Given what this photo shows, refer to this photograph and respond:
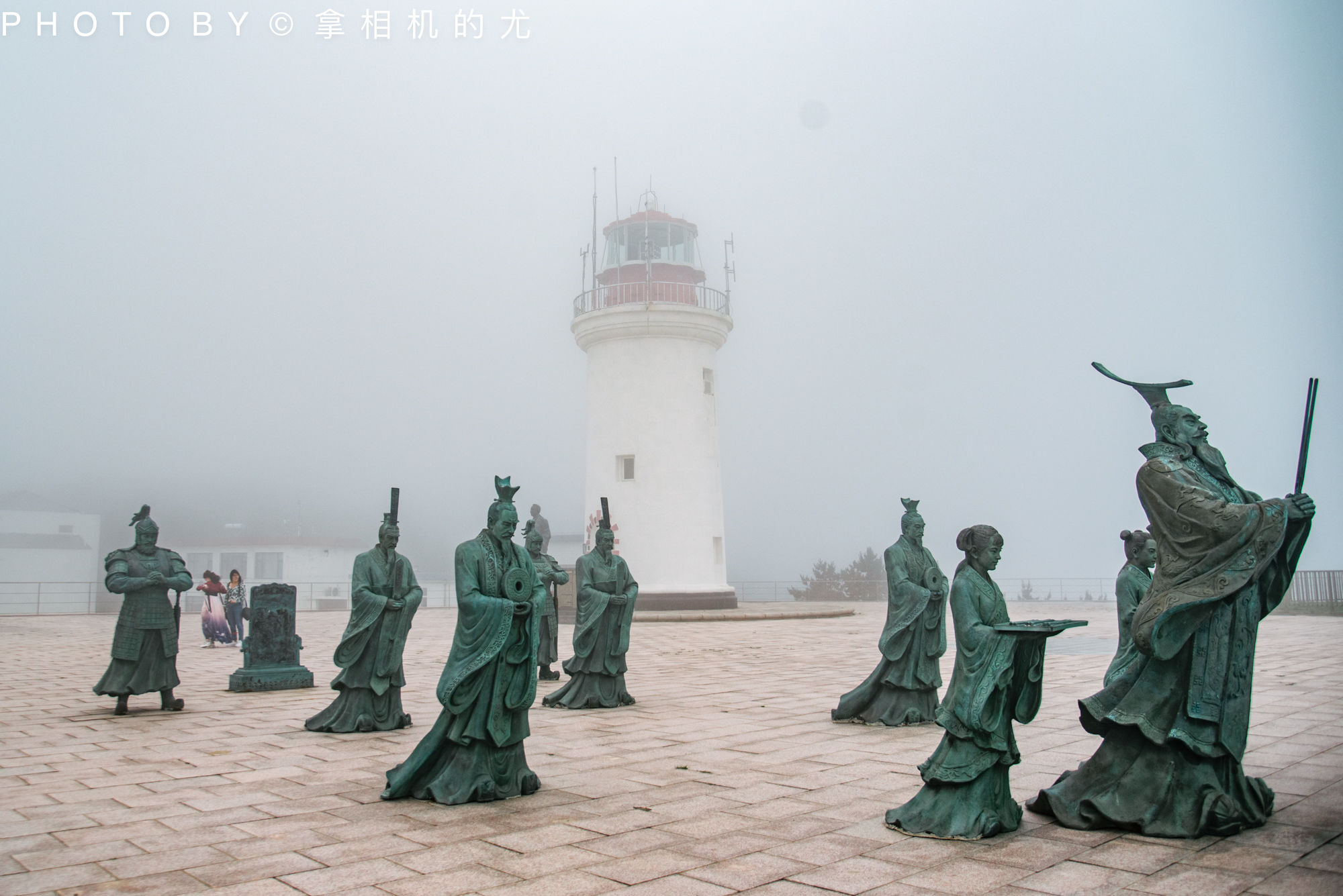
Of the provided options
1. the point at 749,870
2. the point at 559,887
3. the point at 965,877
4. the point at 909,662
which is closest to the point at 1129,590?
the point at 909,662

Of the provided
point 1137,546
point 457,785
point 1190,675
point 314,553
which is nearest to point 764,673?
point 1137,546

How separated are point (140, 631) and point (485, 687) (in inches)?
206

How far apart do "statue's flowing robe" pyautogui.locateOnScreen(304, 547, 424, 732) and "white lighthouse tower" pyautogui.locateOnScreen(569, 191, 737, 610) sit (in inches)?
591

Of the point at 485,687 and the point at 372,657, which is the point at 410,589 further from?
the point at 485,687

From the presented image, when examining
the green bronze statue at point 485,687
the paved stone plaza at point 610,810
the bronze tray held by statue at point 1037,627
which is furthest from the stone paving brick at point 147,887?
the bronze tray held by statue at point 1037,627

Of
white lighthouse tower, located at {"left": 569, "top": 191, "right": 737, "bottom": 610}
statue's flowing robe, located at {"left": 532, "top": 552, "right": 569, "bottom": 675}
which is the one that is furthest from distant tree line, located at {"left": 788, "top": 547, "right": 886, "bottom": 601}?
statue's flowing robe, located at {"left": 532, "top": 552, "right": 569, "bottom": 675}

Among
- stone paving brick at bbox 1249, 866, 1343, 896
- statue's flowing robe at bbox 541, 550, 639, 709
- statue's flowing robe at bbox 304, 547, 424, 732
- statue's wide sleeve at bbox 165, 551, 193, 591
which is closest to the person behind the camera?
stone paving brick at bbox 1249, 866, 1343, 896

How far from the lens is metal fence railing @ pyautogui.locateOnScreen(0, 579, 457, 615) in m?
28.3

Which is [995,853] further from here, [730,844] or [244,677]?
[244,677]

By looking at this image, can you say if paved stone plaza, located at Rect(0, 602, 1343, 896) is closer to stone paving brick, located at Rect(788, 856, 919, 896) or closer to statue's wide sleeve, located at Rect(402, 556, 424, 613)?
stone paving brick, located at Rect(788, 856, 919, 896)

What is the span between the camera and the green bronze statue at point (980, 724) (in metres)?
4.80

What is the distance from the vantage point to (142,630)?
9359 mm

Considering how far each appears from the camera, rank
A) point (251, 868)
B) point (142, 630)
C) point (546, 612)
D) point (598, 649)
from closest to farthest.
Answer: point (251, 868) < point (142, 630) < point (598, 649) < point (546, 612)

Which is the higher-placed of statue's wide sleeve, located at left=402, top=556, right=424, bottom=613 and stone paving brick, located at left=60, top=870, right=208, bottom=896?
statue's wide sleeve, located at left=402, top=556, right=424, bottom=613
